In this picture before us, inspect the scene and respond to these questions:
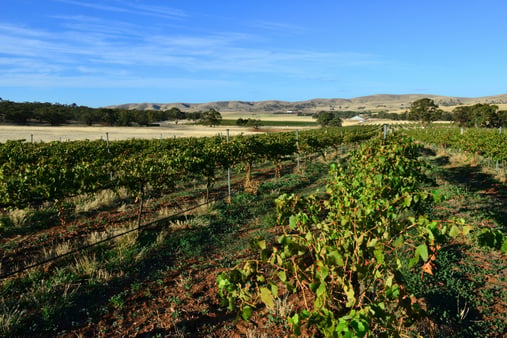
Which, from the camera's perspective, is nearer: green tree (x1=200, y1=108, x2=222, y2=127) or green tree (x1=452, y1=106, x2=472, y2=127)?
green tree (x1=452, y1=106, x2=472, y2=127)

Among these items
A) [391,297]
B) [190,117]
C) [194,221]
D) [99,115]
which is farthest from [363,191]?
[190,117]

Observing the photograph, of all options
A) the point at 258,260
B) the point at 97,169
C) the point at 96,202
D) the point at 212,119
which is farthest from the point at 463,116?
the point at 258,260

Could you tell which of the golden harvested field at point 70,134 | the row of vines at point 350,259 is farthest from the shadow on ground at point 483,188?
the golden harvested field at point 70,134

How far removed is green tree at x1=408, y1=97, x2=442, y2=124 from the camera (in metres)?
79.4

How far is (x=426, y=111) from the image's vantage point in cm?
8156

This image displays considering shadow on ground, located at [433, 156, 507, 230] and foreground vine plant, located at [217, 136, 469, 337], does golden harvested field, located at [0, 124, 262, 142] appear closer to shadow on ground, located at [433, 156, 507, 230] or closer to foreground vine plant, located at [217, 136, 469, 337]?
shadow on ground, located at [433, 156, 507, 230]

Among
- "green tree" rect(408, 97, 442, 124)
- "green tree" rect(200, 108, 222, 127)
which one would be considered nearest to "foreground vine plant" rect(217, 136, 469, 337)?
"green tree" rect(200, 108, 222, 127)

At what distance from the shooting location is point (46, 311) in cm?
444

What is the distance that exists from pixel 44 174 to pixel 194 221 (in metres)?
3.62

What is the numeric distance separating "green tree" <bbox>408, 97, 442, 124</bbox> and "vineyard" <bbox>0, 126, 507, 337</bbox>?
80.0m

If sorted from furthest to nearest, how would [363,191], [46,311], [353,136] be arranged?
[353,136], [363,191], [46,311]

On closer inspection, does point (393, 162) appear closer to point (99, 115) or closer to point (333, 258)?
point (333, 258)

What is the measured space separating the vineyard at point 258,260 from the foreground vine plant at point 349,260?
0.05 ft

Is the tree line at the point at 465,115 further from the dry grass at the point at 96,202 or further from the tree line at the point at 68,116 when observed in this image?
the dry grass at the point at 96,202
